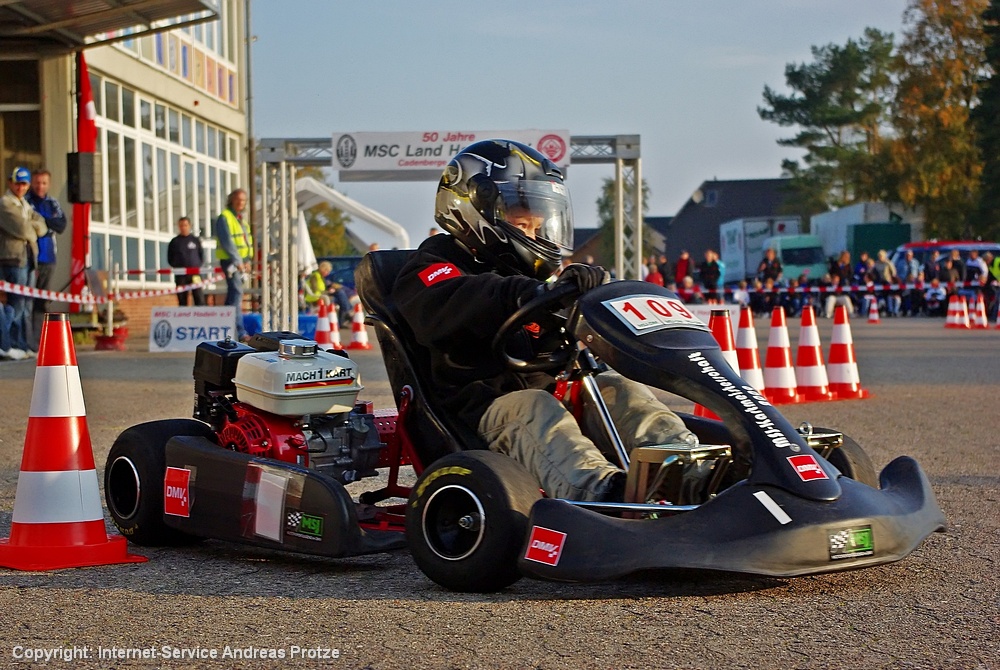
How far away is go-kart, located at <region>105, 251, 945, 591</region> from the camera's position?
3643 mm

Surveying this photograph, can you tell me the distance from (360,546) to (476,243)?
123 cm

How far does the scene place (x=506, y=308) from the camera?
4.38m

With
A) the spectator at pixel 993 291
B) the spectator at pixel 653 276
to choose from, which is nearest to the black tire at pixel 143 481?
the spectator at pixel 653 276

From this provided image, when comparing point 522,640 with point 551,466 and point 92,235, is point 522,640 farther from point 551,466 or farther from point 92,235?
point 92,235

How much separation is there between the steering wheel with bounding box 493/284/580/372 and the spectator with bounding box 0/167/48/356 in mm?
11296

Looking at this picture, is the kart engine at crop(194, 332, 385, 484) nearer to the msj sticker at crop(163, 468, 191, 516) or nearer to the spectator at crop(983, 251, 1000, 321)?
the msj sticker at crop(163, 468, 191, 516)

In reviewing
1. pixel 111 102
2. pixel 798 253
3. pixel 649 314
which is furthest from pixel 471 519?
pixel 798 253

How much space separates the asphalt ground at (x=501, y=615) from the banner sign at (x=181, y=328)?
1187 centimetres

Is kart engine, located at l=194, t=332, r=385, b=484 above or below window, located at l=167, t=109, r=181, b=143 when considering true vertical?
below

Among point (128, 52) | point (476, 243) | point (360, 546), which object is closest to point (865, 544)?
point (360, 546)

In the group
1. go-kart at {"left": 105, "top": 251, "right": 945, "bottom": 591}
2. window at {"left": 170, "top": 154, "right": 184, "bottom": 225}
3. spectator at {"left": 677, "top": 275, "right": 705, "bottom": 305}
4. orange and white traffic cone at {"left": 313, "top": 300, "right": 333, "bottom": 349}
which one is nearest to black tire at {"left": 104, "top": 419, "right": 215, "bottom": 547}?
go-kart at {"left": 105, "top": 251, "right": 945, "bottom": 591}

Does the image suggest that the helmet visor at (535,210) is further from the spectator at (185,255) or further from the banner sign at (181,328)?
the spectator at (185,255)

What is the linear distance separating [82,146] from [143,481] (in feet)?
51.1

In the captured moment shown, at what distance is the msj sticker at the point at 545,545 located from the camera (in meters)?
3.70
